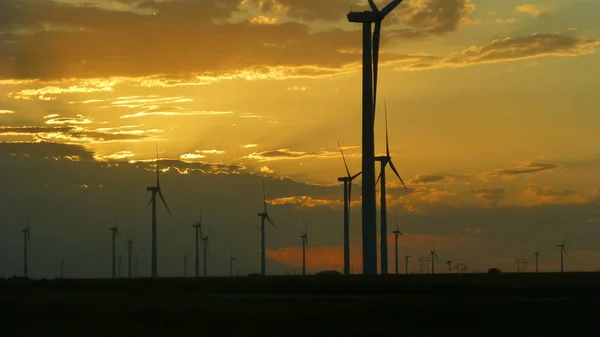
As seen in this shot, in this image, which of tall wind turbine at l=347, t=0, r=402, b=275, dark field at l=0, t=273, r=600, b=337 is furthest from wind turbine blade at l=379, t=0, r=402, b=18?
dark field at l=0, t=273, r=600, b=337

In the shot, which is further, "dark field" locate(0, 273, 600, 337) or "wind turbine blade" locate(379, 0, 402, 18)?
"wind turbine blade" locate(379, 0, 402, 18)

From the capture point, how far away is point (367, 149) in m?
111

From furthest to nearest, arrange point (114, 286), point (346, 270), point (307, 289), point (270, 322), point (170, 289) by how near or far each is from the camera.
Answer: point (346, 270) < point (114, 286) < point (170, 289) < point (307, 289) < point (270, 322)

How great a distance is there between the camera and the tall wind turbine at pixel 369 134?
11044cm

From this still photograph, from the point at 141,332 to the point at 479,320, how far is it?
64.1 ft

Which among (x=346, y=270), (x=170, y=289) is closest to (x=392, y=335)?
(x=170, y=289)

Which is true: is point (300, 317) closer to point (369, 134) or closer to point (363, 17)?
point (369, 134)

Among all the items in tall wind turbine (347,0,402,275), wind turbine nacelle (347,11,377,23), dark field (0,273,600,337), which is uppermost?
wind turbine nacelle (347,11,377,23)

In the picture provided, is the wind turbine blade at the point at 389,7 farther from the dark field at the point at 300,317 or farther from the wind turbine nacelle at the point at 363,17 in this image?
the dark field at the point at 300,317

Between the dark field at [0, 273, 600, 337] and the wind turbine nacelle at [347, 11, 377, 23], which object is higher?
the wind turbine nacelle at [347, 11, 377, 23]

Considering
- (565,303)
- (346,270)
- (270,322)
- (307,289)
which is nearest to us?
(270,322)

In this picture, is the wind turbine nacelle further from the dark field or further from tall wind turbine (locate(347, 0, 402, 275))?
the dark field

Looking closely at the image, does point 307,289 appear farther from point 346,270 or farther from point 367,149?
point 346,270

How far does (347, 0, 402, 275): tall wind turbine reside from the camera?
362 feet
